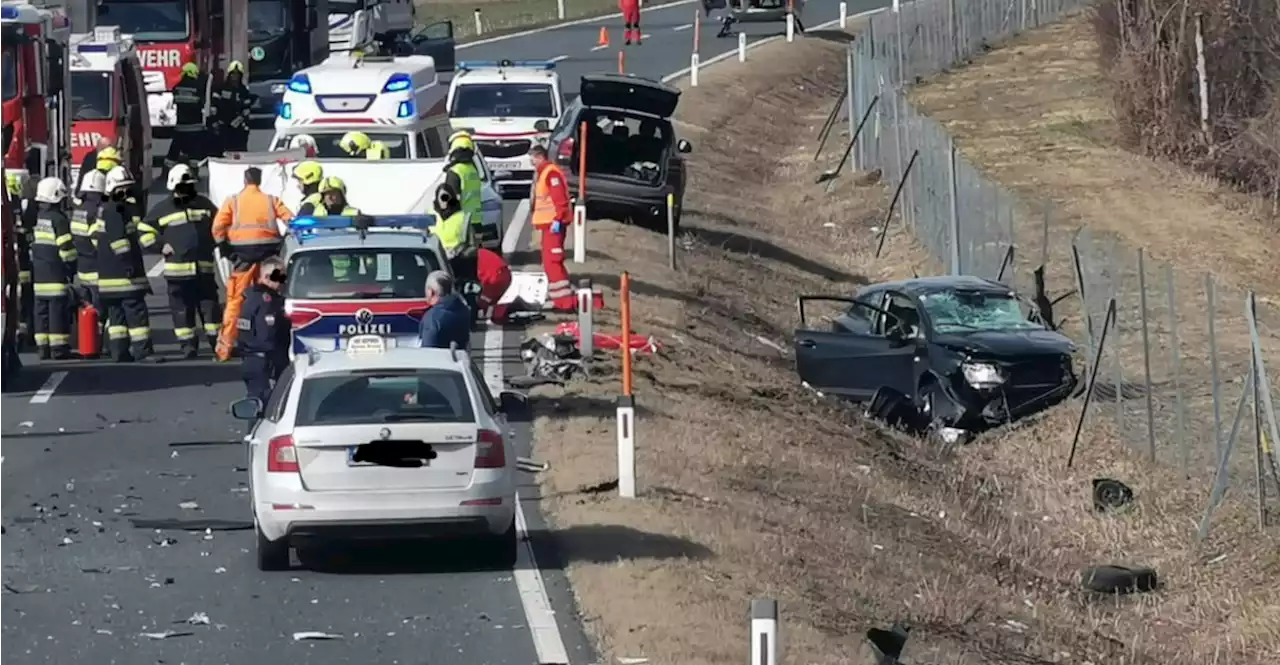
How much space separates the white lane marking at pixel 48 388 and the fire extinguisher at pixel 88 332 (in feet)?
1.62

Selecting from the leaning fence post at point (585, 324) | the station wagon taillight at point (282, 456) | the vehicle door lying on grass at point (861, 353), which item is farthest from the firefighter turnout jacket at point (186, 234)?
the station wagon taillight at point (282, 456)

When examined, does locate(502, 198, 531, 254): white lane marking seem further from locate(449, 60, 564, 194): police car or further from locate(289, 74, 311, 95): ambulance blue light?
locate(289, 74, 311, 95): ambulance blue light

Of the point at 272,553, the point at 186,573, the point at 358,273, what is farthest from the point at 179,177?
the point at 272,553

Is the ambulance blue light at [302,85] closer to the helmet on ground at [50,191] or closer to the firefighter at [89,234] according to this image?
the firefighter at [89,234]

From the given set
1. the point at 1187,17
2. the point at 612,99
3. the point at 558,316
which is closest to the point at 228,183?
the point at 558,316

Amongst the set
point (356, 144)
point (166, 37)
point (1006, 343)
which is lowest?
point (1006, 343)

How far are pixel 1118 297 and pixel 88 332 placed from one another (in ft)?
33.4

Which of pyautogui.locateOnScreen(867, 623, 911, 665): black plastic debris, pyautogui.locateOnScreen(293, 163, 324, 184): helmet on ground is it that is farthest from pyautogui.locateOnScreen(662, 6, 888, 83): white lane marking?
pyautogui.locateOnScreen(867, 623, 911, 665): black plastic debris

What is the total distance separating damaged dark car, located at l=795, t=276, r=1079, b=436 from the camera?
23.0 meters

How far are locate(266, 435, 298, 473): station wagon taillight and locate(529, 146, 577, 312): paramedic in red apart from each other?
9867mm

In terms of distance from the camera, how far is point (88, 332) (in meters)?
22.5

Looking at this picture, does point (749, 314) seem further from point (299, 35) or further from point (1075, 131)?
point (1075, 131)

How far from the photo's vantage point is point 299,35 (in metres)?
42.5

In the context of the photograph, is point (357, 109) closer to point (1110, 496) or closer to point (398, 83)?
point (398, 83)
